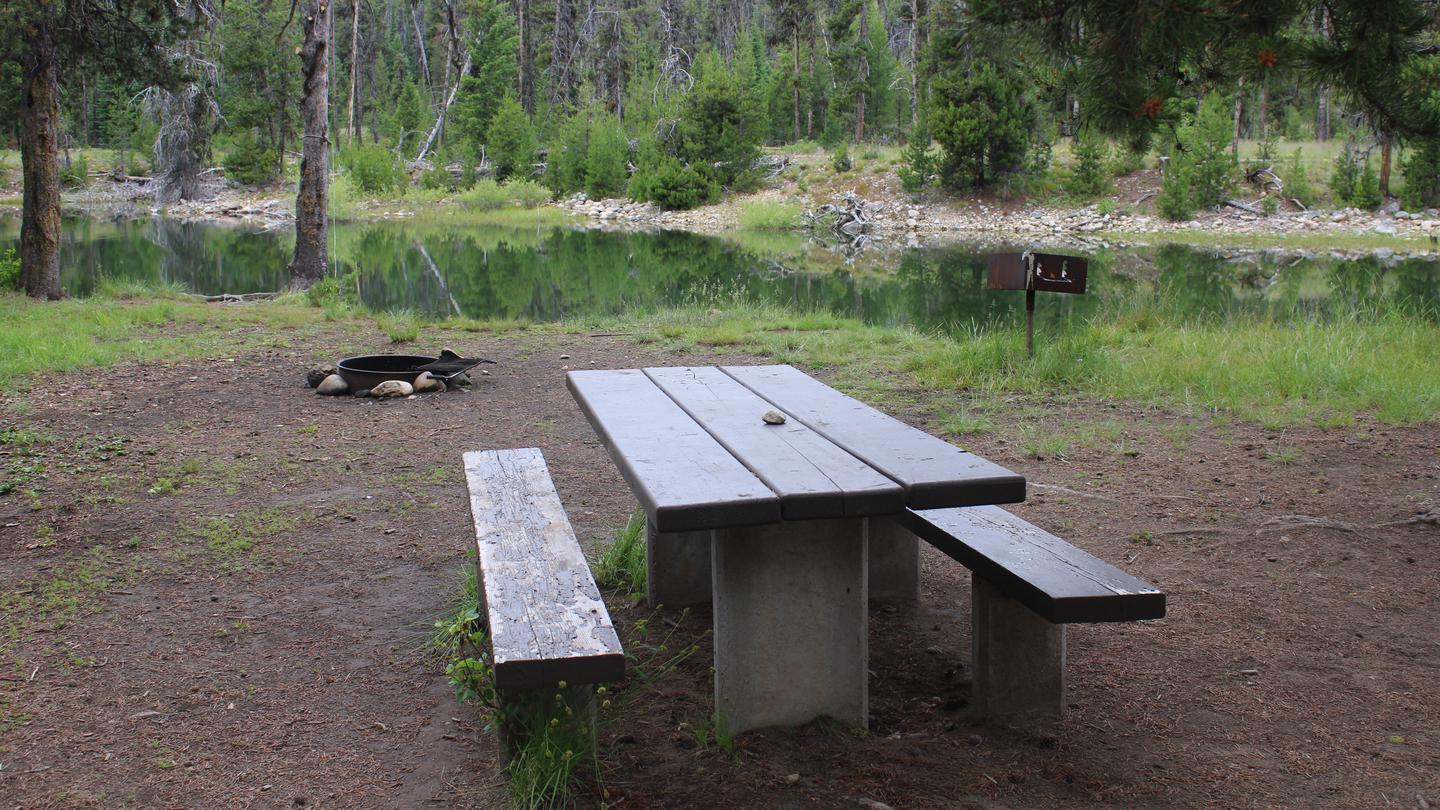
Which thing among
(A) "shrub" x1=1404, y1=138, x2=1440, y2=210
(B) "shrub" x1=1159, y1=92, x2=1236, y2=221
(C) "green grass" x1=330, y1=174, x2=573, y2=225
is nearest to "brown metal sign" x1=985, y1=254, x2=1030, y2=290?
(A) "shrub" x1=1404, y1=138, x2=1440, y2=210

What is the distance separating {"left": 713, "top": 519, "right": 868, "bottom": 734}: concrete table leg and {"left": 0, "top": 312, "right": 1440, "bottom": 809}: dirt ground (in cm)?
7

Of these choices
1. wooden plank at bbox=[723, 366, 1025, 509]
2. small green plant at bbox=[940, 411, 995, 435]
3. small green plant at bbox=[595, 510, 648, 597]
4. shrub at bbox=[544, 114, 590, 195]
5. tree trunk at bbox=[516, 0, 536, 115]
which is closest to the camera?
wooden plank at bbox=[723, 366, 1025, 509]

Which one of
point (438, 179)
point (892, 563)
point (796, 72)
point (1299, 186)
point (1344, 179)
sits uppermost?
point (796, 72)

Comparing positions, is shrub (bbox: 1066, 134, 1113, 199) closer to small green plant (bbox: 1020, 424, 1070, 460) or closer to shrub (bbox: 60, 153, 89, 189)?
small green plant (bbox: 1020, 424, 1070, 460)

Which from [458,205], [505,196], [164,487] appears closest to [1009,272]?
[164,487]

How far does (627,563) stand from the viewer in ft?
12.0

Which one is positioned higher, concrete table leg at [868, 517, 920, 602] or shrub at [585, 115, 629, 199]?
shrub at [585, 115, 629, 199]

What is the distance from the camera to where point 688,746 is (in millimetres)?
2549

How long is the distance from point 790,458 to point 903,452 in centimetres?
25

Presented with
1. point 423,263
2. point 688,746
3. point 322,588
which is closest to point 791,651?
point 688,746

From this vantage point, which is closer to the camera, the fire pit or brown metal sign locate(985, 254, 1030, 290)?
the fire pit

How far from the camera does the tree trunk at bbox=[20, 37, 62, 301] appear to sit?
10164 millimetres

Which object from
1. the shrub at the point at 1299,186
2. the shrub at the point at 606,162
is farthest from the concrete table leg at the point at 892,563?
the shrub at the point at 606,162

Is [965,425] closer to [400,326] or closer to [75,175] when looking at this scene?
[400,326]
